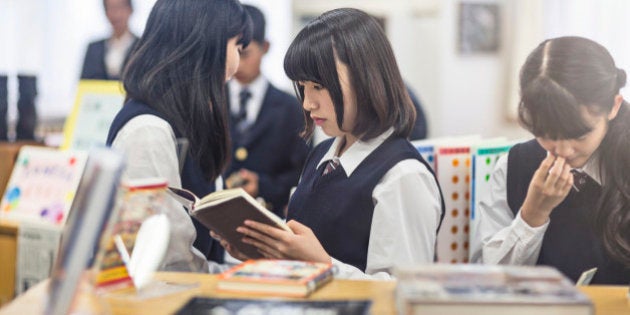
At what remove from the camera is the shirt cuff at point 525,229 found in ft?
6.34

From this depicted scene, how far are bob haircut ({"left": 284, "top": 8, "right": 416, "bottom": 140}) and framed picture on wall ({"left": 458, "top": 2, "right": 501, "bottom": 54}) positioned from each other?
4.31m

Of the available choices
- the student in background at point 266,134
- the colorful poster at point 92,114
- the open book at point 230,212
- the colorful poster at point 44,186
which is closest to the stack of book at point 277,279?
the open book at point 230,212

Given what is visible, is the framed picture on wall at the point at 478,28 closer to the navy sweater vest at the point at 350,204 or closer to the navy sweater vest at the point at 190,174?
the navy sweater vest at the point at 190,174

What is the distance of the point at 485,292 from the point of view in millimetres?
1188

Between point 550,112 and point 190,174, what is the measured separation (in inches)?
36.4

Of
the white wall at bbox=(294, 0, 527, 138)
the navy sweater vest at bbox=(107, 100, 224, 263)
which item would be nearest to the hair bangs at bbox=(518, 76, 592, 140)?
the navy sweater vest at bbox=(107, 100, 224, 263)

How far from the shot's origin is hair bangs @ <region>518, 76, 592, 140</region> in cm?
187

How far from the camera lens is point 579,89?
1.88 metres

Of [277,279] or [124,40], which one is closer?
[277,279]

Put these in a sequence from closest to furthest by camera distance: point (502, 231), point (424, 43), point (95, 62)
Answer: point (502, 231), point (95, 62), point (424, 43)

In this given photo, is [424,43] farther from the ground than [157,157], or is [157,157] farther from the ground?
[157,157]

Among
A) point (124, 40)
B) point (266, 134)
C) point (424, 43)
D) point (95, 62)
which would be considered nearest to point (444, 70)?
point (424, 43)

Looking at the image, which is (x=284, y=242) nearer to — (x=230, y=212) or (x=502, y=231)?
(x=230, y=212)

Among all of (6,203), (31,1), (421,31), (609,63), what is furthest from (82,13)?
(609,63)
